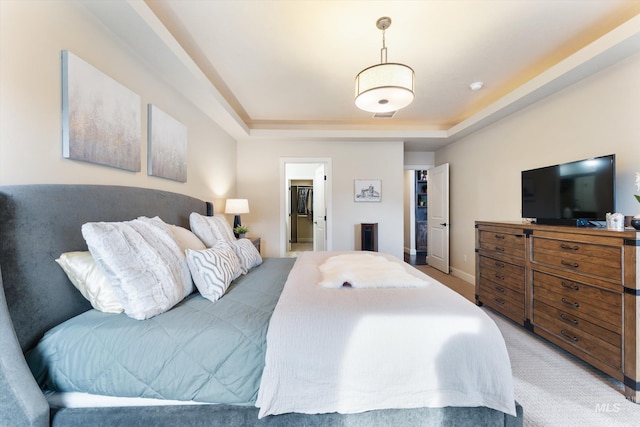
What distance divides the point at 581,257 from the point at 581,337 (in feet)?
1.88

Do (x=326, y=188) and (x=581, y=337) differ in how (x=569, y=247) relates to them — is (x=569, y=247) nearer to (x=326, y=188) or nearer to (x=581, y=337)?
(x=581, y=337)

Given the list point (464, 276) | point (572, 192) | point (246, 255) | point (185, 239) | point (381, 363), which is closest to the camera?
point (381, 363)

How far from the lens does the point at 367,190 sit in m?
4.52

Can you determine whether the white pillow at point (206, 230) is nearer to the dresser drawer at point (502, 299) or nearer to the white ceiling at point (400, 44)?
the white ceiling at point (400, 44)

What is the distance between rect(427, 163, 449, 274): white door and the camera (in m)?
4.54

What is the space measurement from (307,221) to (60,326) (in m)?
7.50

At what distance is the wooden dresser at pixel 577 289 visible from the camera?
Result: 154 cm

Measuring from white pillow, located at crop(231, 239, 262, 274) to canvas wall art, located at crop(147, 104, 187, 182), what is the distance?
95 centimetres

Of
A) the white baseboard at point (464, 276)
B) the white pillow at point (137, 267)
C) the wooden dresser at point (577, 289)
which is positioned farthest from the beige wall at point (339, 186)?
the white pillow at point (137, 267)

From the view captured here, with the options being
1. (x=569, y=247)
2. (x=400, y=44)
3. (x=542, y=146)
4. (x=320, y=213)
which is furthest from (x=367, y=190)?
(x=569, y=247)

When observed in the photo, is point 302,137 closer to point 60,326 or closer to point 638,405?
point 60,326

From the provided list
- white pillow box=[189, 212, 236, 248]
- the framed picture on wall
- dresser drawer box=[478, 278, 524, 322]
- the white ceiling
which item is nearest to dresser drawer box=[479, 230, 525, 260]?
dresser drawer box=[478, 278, 524, 322]

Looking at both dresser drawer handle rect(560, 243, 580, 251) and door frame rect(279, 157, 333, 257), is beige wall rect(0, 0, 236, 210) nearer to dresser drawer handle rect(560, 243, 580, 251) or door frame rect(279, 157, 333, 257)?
door frame rect(279, 157, 333, 257)

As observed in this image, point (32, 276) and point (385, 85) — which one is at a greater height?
point (385, 85)
